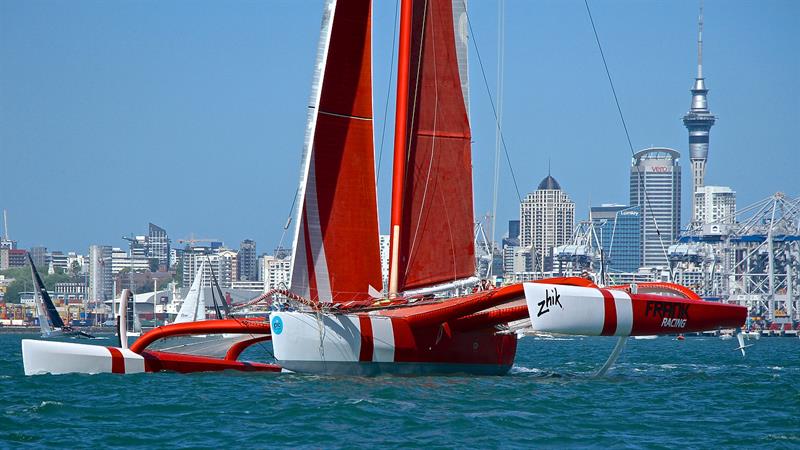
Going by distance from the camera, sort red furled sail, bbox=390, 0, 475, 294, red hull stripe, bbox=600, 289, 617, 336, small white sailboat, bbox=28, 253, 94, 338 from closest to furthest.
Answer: red hull stripe, bbox=600, 289, 617, 336 < red furled sail, bbox=390, 0, 475, 294 < small white sailboat, bbox=28, 253, 94, 338

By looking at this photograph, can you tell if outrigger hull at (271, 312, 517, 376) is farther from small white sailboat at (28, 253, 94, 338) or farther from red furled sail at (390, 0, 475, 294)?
small white sailboat at (28, 253, 94, 338)

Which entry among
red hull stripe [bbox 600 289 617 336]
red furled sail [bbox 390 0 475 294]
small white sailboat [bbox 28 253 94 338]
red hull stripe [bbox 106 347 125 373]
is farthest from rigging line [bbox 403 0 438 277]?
small white sailboat [bbox 28 253 94 338]

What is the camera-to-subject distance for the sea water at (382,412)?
1636 centimetres

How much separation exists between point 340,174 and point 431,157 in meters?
2.66

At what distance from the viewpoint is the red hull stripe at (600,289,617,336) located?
74.1ft

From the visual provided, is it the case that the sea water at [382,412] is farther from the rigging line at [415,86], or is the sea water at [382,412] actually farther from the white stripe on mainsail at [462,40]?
the white stripe on mainsail at [462,40]

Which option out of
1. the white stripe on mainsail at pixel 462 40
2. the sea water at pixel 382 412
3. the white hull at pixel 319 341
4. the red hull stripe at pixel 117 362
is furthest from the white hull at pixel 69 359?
the white stripe on mainsail at pixel 462 40

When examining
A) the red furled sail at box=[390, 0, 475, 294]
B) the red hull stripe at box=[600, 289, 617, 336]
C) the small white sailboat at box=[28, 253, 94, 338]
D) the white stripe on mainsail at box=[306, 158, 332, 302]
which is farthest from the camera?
the small white sailboat at box=[28, 253, 94, 338]

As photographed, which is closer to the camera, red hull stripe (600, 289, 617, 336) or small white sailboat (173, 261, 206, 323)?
red hull stripe (600, 289, 617, 336)

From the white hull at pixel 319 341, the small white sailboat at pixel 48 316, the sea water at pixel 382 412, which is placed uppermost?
the white hull at pixel 319 341

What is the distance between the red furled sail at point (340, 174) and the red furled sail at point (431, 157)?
3.76 ft

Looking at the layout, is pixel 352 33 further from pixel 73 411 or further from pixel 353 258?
pixel 73 411

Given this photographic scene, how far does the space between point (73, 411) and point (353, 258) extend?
6.34m

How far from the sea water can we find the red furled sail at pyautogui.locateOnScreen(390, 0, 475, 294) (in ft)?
8.37
